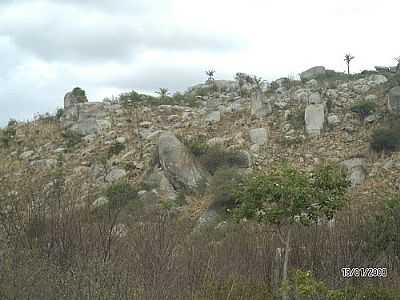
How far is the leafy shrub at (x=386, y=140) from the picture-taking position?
18406 millimetres

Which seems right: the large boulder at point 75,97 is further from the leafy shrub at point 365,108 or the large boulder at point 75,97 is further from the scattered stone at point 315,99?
the leafy shrub at point 365,108

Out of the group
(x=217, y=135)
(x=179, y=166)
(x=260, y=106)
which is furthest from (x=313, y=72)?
(x=179, y=166)

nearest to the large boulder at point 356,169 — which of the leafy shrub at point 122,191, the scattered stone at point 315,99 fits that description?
the scattered stone at point 315,99

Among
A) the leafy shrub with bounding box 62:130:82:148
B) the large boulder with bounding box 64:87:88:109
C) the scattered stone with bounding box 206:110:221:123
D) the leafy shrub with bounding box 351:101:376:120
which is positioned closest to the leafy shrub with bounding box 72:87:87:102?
the large boulder with bounding box 64:87:88:109

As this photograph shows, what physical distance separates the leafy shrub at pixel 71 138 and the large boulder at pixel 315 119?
10.5 meters

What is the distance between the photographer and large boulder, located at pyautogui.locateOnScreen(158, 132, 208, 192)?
18.9 meters

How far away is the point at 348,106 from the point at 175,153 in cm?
810

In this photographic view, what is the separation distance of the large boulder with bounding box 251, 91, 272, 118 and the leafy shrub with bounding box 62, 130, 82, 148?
813cm

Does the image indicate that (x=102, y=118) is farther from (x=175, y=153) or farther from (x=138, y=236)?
(x=138, y=236)

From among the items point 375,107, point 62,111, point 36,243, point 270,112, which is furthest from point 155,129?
point 36,243

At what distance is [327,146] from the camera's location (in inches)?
802

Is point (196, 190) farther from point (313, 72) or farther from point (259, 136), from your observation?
point (313, 72)

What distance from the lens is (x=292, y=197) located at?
8.02 m

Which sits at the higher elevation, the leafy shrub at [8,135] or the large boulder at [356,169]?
the leafy shrub at [8,135]
